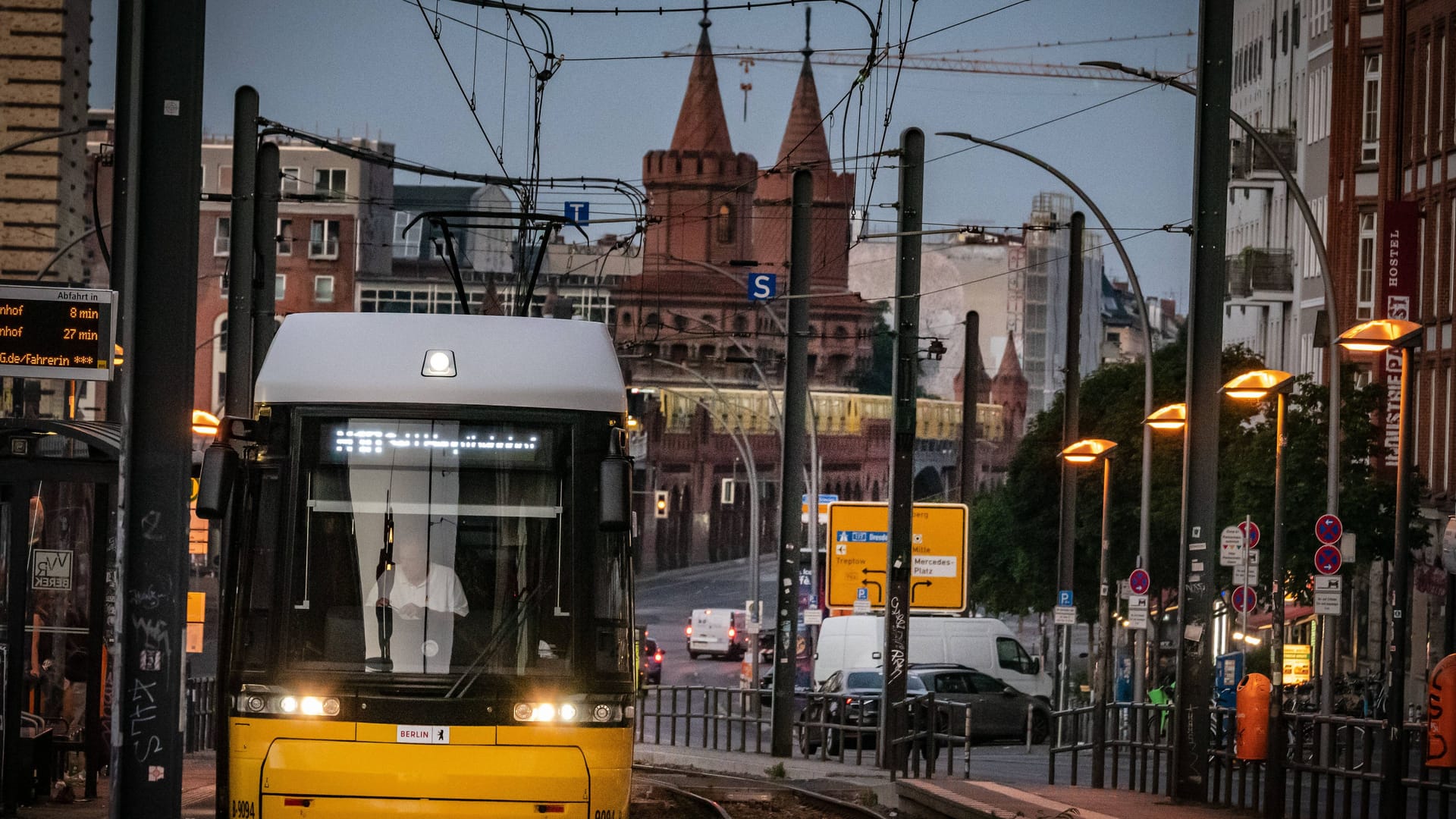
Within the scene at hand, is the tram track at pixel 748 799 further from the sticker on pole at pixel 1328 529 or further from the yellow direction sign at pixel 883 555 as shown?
the sticker on pole at pixel 1328 529

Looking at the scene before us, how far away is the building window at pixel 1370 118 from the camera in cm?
5072

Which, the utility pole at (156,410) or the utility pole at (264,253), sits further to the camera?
the utility pole at (264,253)

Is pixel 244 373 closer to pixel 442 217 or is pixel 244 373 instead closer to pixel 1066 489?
pixel 442 217

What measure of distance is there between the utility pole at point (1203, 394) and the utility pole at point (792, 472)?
9.84m

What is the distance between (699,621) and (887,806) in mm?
62032

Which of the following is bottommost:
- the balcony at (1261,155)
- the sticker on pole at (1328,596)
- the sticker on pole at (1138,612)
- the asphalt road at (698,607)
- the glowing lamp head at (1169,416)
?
the asphalt road at (698,607)

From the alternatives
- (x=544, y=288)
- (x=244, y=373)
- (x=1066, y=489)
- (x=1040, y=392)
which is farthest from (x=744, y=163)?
(x=244, y=373)

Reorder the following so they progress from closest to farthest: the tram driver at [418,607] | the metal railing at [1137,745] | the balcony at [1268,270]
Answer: the tram driver at [418,607], the metal railing at [1137,745], the balcony at [1268,270]

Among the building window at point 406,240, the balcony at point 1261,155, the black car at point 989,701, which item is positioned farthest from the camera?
the building window at point 406,240

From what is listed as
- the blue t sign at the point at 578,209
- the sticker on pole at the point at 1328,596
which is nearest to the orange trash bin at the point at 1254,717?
the sticker on pole at the point at 1328,596

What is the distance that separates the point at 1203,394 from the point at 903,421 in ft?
26.6

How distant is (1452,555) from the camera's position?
16.3 meters

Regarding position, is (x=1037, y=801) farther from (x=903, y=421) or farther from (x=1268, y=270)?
(x=1268, y=270)

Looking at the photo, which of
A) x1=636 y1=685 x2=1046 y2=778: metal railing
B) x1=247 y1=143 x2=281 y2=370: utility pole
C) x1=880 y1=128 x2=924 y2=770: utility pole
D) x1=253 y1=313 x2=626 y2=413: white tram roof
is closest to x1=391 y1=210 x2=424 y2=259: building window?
x1=636 y1=685 x2=1046 y2=778: metal railing
